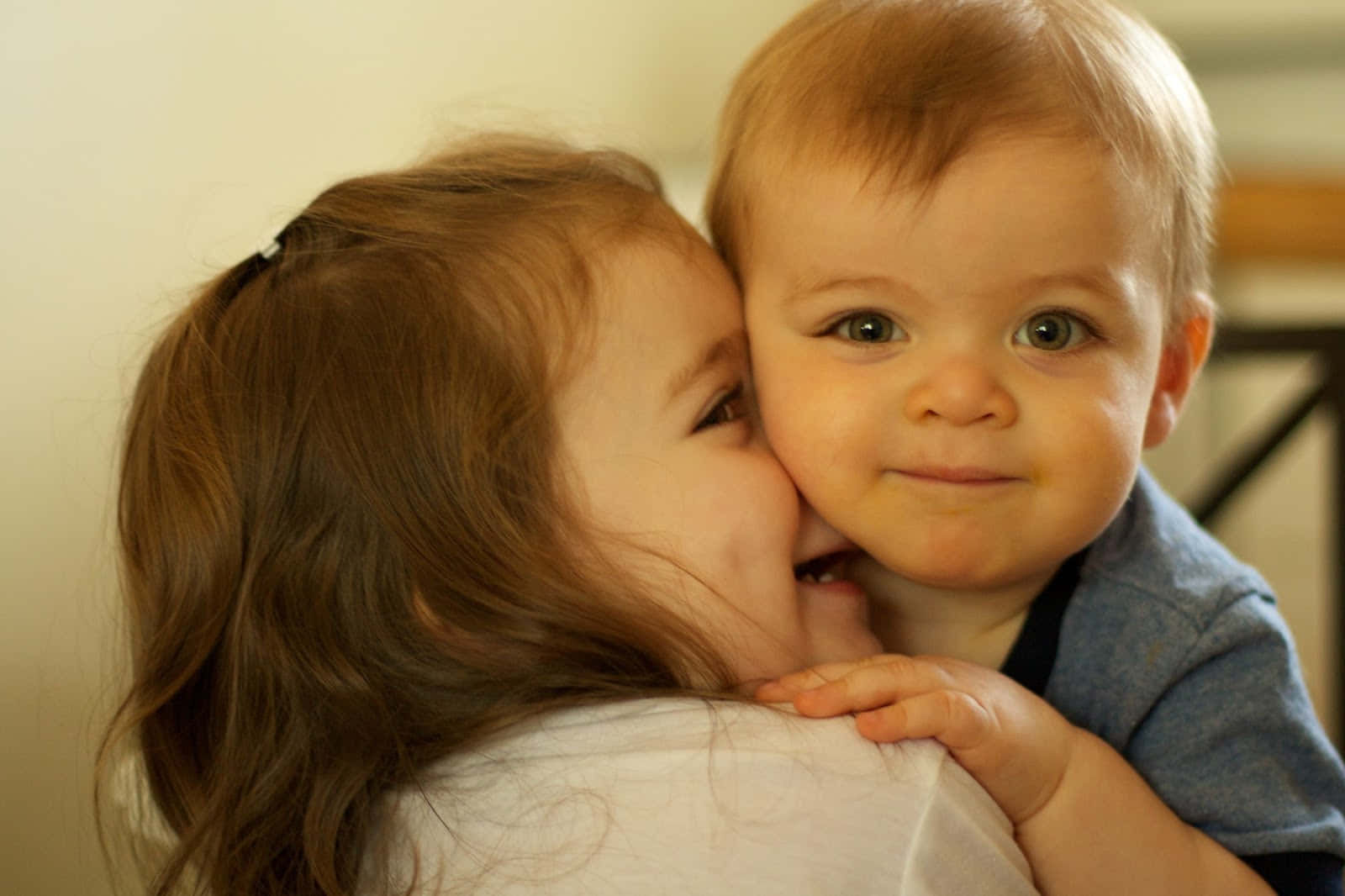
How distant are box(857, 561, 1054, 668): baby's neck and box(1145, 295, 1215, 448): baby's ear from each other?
16 cm

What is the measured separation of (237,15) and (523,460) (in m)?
0.74

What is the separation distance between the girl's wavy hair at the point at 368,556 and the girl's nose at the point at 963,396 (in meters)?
0.23

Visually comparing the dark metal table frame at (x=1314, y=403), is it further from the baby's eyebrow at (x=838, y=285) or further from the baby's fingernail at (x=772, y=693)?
the baby's fingernail at (x=772, y=693)

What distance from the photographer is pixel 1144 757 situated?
1.13m

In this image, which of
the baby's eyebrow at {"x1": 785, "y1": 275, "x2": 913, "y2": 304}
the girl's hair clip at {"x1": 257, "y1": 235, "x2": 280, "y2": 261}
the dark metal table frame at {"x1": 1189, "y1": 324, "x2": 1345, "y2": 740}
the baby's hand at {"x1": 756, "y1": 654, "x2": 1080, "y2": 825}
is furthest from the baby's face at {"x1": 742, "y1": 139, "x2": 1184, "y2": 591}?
the dark metal table frame at {"x1": 1189, "y1": 324, "x2": 1345, "y2": 740}

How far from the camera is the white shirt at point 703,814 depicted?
2.72 ft

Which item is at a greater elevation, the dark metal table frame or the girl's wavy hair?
the girl's wavy hair

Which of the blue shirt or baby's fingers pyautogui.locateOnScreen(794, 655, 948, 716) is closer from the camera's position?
baby's fingers pyautogui.locateOnScreen(794, 655, 948, 716)

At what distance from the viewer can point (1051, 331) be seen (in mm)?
1023

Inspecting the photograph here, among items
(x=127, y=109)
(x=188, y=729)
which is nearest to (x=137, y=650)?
(x=188, y=729)

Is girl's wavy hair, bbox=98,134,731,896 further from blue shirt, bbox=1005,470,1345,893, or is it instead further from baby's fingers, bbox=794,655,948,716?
blue shirt, bbox=1005,470,1345,893

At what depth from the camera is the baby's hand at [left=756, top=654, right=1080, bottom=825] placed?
0.92 metres

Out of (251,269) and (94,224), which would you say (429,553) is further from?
(94,224)

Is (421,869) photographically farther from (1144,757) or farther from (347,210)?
(1144,757)
